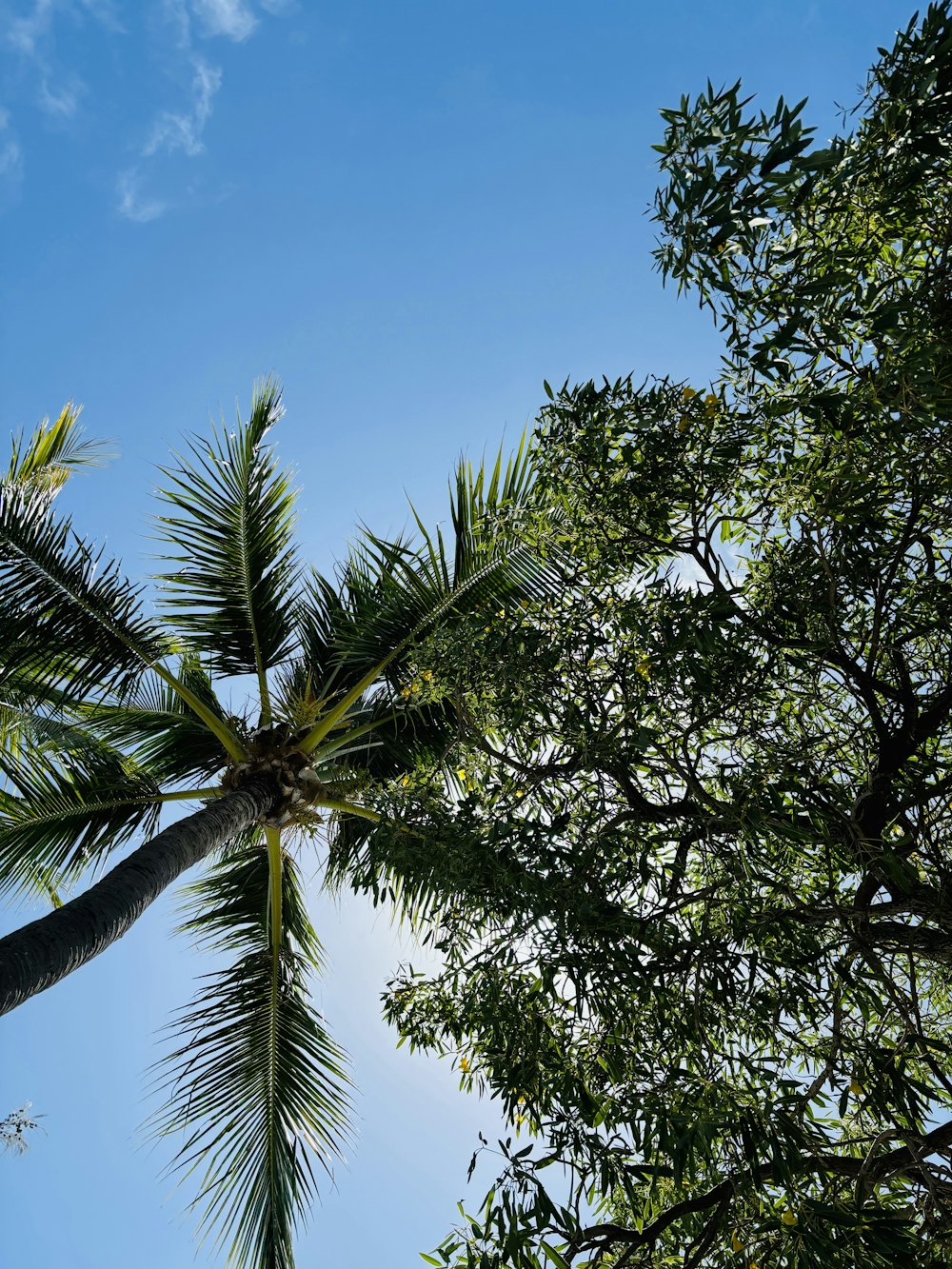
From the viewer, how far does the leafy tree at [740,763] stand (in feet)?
9.80

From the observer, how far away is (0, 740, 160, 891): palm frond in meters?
6.76

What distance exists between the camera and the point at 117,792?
23.2ft

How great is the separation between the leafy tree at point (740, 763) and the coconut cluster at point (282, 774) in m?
2.65

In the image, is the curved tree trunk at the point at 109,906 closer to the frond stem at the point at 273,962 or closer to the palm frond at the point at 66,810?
the frond stem at the point at 273,962

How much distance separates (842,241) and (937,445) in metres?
0.89

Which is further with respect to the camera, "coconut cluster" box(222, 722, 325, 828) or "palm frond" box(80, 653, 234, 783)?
"palm frond" box(80, 653, 234, 783)

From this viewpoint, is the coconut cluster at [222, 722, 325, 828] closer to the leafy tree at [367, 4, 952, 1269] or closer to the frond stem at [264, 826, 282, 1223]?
the frond stem at [264, 826, 282, 1223]

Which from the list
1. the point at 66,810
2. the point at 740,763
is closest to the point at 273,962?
the point at 66,810

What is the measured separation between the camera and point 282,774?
6992mm

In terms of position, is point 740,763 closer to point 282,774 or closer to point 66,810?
point 282,774

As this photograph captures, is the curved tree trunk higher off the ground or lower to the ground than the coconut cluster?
lower

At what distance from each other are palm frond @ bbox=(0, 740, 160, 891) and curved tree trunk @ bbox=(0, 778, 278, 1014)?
47.1 inches

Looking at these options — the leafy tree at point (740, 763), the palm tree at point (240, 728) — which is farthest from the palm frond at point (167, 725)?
the leafy tree at point (740, 763)

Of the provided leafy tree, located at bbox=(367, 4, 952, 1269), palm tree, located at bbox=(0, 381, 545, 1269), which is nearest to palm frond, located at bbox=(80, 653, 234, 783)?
palm tree, located at bbox=(0, 381, 545, 1269)
